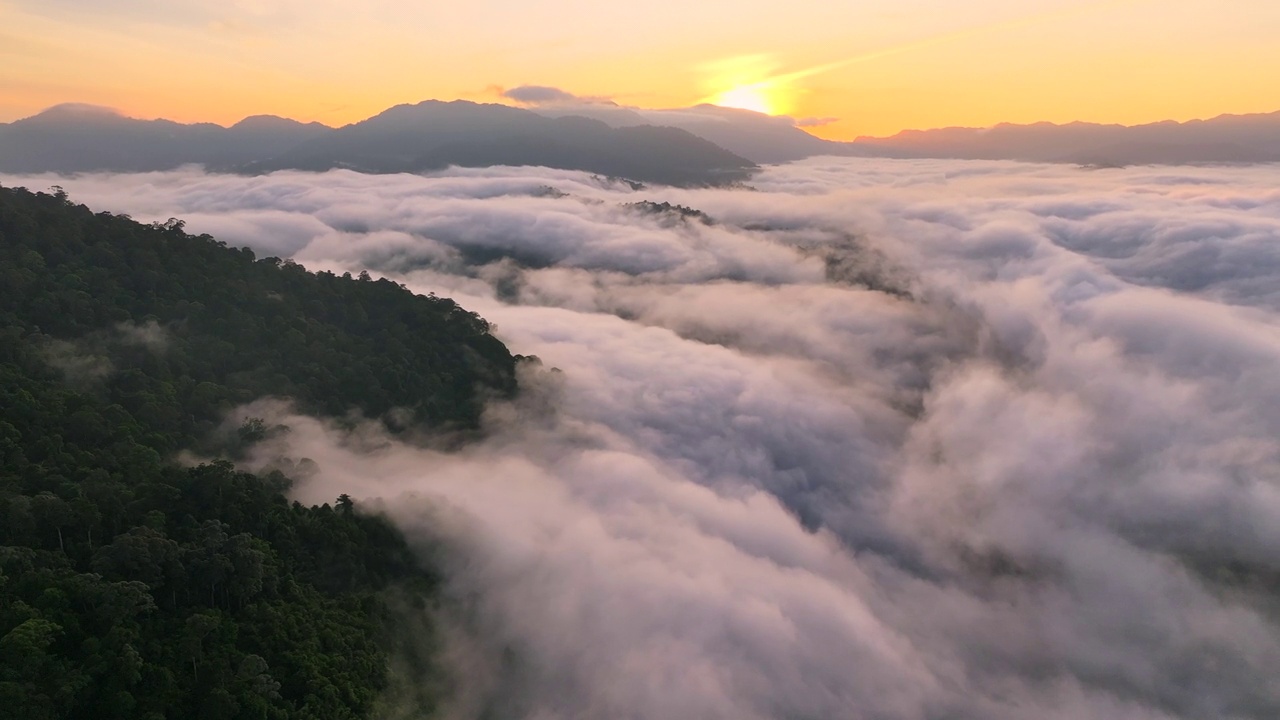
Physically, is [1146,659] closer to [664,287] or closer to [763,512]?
[763,512]

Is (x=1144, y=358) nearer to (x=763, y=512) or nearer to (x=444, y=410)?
(x=763, y=512)

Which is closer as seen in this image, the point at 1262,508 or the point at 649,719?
the point at 649,719

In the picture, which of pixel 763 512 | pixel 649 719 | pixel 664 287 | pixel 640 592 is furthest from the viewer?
pixel 664 287

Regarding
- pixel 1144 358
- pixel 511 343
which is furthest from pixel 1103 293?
pixel 511 343

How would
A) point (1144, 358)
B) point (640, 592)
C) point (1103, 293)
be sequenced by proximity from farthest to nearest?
point (1103, 293) → point (1144, 358) → point (640, 592)

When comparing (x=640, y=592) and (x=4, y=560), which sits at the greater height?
(x=4, y=560)

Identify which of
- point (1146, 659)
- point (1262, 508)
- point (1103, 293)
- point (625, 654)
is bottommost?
point (1146, 659)

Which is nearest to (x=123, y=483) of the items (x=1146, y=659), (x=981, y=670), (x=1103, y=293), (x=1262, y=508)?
(x=981, y=670)
